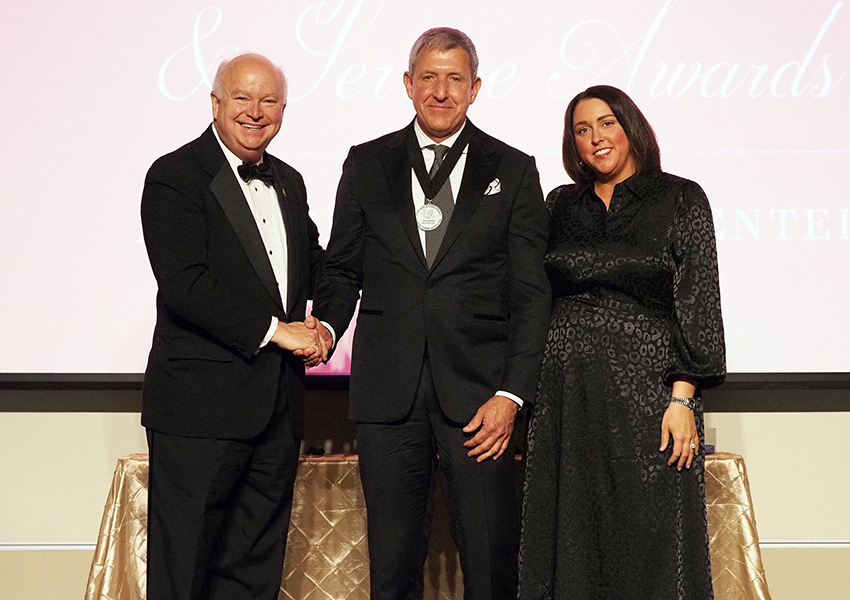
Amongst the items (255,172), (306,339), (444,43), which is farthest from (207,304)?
(444,43)

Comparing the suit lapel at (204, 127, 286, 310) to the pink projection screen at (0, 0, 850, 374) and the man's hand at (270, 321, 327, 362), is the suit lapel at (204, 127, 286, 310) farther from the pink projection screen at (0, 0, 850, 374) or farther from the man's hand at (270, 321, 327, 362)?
the pink projection screen at (0, 0, 850, 374)

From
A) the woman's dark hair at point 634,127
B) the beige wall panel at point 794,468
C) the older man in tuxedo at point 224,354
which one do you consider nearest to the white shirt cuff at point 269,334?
the older man in tuxedo at point 224,354

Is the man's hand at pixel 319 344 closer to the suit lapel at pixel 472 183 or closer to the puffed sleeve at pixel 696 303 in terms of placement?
the suit lapel at pixel 472 183

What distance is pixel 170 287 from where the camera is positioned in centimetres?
224

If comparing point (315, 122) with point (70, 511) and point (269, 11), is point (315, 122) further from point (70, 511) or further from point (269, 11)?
point (70, 511)

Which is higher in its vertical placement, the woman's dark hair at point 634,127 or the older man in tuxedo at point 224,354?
the woman's dark hair at point 634,127

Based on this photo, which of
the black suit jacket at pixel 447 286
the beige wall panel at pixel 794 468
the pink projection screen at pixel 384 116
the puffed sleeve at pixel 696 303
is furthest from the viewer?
the beige wall panel at pixel 794 468

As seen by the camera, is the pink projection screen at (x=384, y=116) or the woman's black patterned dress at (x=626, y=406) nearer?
the woman's black patterned dress at (x=626, y=406)

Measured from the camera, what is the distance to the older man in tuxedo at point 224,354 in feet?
7.46

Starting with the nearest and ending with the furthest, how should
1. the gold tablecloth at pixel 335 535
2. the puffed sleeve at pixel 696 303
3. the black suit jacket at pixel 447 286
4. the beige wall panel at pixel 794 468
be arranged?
the puffed sleeve at pixel 696 303 → the black suit jacket at pixel 447 286 → the gold tablecloth at pixel 335 535 → the beige wall panel at pixel 794 468

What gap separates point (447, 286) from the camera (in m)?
2.31

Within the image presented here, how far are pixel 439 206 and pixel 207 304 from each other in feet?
2.02

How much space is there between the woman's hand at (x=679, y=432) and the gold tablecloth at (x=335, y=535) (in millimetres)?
894

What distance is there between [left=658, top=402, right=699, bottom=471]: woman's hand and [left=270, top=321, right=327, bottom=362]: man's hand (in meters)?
0.85
